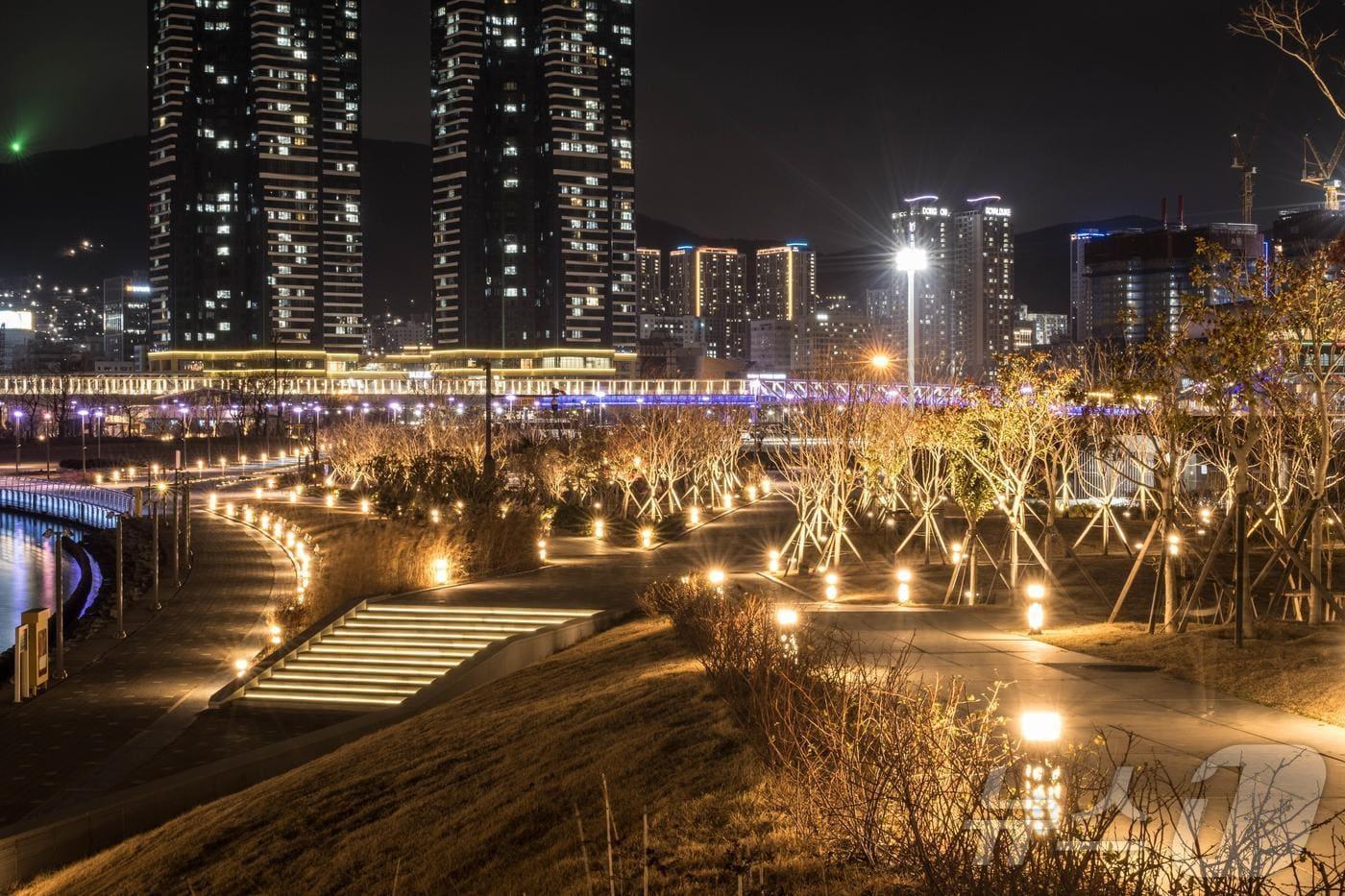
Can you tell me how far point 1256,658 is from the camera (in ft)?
44.5

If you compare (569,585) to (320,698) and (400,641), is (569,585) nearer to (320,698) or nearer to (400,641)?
(400,641)

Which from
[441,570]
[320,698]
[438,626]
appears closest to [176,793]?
[320,698]

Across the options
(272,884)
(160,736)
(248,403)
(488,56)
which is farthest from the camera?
(488,56)

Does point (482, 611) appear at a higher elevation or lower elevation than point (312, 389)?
lower

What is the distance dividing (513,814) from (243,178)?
18128cm

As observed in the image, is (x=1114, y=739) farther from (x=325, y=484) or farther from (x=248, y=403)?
(x=248, y=403)

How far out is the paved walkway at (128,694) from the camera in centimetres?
1709

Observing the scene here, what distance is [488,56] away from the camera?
176 m

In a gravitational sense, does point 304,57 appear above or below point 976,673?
above

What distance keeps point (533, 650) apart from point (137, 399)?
372 ft

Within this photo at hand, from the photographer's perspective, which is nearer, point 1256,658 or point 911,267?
point 1256,658

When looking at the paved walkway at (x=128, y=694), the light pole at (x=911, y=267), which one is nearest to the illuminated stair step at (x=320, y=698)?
the paved walkway at (x=128, y=694)

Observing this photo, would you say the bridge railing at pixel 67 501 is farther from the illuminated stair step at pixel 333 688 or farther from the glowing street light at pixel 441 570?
the illuminated stair step at pixel 333 688

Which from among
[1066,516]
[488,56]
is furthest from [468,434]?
[488,56]
